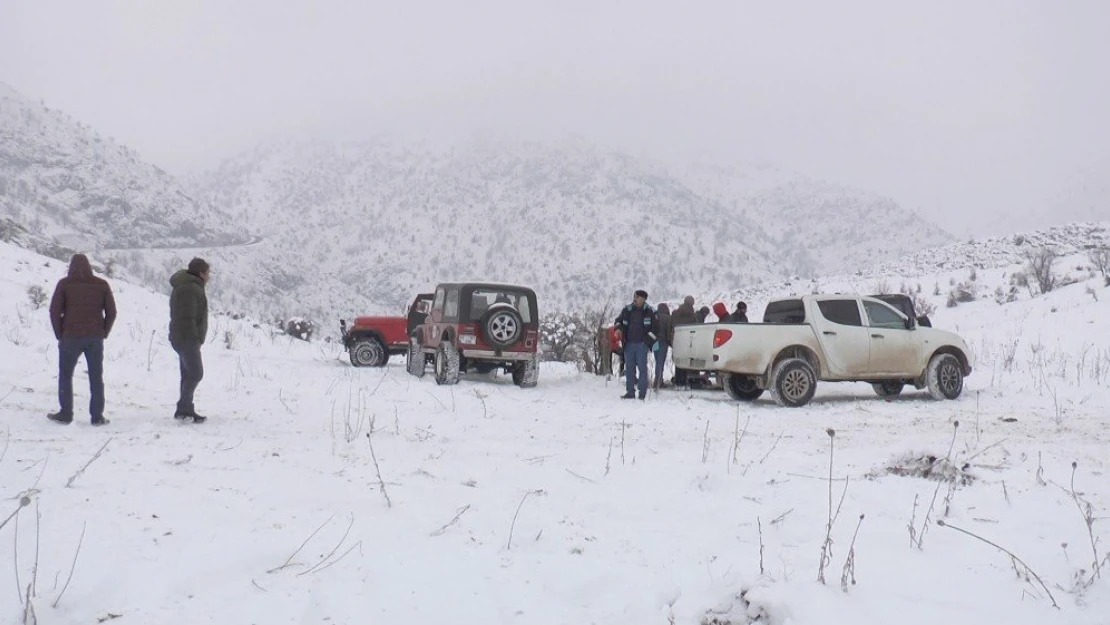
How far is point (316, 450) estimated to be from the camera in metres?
6.62

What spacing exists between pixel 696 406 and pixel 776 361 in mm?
1598

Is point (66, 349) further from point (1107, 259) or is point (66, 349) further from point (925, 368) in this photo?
point (1107, 259)

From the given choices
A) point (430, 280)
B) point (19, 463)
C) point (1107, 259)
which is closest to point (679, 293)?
point (430, 280)

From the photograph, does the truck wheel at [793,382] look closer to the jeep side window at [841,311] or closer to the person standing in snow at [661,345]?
the jeep side window at [841,311]

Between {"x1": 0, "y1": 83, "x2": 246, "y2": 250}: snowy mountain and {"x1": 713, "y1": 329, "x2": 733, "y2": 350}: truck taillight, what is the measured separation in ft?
320

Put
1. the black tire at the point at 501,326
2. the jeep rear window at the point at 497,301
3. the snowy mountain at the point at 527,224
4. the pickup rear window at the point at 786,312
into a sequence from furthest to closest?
the snowy mountain at the point at 527,224
the jeep rear window at the point at 497,301
the black tire at the point at 501,326
the pickup rear window at the point at 786,312

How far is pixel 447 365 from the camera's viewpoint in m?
13.7

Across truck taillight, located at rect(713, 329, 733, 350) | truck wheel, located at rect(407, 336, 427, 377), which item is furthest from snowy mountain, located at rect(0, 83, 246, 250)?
truck taillight, located at rect(713, 329, 733, 350)

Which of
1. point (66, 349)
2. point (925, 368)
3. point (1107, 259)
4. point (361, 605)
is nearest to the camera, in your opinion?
point (361, 605)

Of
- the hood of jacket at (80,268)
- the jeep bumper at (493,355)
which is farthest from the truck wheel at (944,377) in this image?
the hood of jacket at (80,268)

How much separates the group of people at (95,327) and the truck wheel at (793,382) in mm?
8040

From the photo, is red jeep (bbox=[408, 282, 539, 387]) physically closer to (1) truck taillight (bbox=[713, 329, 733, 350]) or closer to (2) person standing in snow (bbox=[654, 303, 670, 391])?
(2) person standing in snow (bbox=[654, 303, 670, 391])

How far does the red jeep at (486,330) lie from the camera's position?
13797 mm

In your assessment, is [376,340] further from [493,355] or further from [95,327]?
[95,327]
